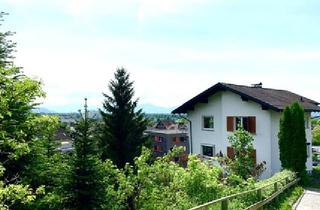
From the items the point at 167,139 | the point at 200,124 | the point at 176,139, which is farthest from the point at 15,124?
the point at 176,139

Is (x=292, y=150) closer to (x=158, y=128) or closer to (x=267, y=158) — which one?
(x=267, y=158)

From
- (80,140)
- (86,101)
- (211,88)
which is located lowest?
(80,140)

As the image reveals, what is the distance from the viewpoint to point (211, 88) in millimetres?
27562

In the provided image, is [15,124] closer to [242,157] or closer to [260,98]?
[242,157]

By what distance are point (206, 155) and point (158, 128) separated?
167ft

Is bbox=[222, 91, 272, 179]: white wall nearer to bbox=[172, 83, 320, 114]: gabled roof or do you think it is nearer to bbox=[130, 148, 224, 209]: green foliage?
bbox=[172, 83, 320, 114]: gabled roof

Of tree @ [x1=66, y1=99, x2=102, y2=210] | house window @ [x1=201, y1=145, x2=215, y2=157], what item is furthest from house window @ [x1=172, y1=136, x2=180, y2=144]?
tree @ [x1=66, y1=99, x2=102, y2=210]

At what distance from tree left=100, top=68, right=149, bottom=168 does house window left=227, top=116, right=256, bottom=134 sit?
6054 mm

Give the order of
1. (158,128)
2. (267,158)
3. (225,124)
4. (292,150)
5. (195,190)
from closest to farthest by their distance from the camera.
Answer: (195,190) → (292,150) → (267,158) → (225,124) → (158,128)

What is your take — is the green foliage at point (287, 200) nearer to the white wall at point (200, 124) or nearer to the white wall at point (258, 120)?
the white wall at point (258, 120)

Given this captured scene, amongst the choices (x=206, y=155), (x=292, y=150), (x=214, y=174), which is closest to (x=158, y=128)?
(x=206, y=155)

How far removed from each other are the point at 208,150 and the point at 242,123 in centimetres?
378

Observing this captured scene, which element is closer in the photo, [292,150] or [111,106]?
[292,150]

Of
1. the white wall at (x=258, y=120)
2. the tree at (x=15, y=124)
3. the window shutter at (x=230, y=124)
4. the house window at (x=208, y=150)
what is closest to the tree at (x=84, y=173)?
the tree at (x=15, y=124)
